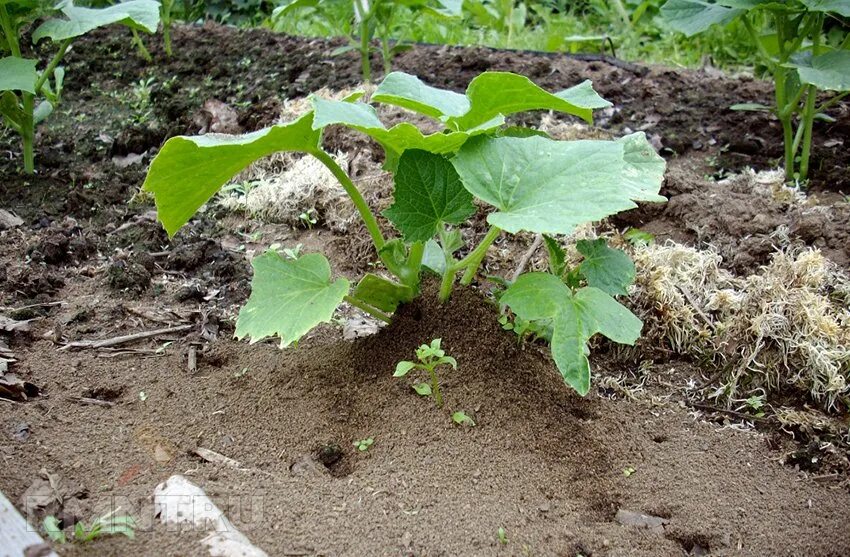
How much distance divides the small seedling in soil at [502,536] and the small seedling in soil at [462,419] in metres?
0.29

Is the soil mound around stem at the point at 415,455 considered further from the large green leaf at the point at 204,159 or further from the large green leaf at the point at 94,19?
the large green leaf at the point at 94,19

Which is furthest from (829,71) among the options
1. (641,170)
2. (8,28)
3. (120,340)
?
(8,28)

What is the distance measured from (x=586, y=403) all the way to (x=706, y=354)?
A: 0.43 m

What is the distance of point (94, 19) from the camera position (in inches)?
108

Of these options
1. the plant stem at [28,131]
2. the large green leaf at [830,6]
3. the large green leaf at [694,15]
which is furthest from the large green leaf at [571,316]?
the plant stem at [28,131]

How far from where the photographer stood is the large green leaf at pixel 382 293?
1875 millimetres

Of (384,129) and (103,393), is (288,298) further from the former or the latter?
(103,393)

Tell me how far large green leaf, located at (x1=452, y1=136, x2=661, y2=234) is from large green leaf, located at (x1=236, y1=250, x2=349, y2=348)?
1.27 ft

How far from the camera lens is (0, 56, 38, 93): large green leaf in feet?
8.46

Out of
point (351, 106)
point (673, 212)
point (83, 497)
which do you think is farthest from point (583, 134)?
point (83, 497)

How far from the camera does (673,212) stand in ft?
8.84

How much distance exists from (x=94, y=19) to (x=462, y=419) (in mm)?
1992

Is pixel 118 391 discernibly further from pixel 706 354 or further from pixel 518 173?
pixel 706 354

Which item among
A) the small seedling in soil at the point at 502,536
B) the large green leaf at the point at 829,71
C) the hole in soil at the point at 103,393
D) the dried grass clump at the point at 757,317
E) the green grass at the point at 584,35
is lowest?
the green grass at the point at 584,35
